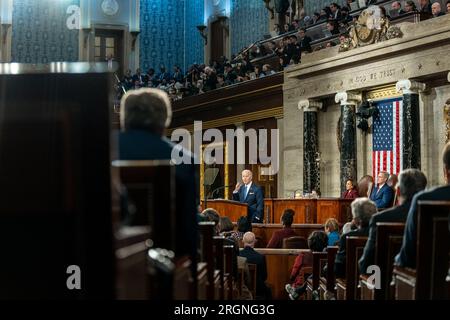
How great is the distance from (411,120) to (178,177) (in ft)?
38.6

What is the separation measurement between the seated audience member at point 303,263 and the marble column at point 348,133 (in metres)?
7.52

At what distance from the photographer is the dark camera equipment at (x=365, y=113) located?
16.1 metres

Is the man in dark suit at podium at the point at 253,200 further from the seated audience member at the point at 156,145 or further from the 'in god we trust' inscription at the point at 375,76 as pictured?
the seated audience member at the point at 156,145

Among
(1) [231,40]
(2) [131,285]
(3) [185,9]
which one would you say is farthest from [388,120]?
(3) [185,9]

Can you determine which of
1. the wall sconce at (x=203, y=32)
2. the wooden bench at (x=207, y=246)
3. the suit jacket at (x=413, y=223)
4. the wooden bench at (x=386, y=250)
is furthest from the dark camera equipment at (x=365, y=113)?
the wall sconce at (x=203, y=32)

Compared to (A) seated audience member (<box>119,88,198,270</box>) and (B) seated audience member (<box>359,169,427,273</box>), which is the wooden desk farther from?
(A) seated audience member (<box>119,88,198,270</box>)

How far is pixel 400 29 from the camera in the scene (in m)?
14.7

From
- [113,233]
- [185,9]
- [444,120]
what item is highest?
[185,9]

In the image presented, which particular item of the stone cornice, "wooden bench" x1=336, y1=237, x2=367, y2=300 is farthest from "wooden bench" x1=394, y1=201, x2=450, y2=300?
the stone cornice

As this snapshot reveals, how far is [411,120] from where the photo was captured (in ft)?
48.4

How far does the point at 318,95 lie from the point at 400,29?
3075mm

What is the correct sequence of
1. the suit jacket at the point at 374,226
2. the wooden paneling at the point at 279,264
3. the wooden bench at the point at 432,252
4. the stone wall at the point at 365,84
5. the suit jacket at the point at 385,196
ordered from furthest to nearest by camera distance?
the stone wall at the point at 365,84
the suit jacket at the point at 385,196
the wooden paneling at the point at 279,264
the suit jacket at the point at 374,226
the wooden bench at the point at 432,252

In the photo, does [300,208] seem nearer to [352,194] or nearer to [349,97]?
[352,194]
